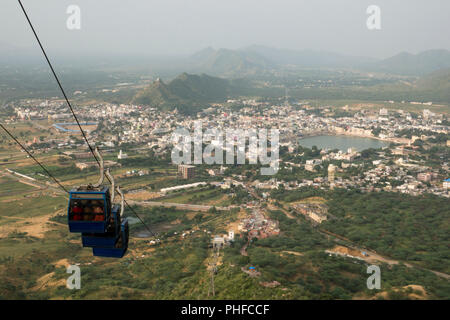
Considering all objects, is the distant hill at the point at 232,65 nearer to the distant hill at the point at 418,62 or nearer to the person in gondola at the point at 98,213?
the distant hill at the point at 418,62

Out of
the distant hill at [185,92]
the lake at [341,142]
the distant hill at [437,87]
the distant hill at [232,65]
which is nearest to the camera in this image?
the lake at [341,142]

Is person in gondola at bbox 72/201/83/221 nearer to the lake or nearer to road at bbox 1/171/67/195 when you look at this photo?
road at bbox 1/171/67/195

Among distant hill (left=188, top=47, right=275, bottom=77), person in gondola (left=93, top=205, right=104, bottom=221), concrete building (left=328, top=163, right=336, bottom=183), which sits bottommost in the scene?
concrete building (left=328, top=163, right=336, bottom=183)

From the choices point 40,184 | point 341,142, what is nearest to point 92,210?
point 40,184

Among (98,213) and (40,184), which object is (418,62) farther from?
(98,213)

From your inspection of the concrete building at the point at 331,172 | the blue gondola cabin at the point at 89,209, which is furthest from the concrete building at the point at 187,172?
the blue gondola cabin at the point at 89,209

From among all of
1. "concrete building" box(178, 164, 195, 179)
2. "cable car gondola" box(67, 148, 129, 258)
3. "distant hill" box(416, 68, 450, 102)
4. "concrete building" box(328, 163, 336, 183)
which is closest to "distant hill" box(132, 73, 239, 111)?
"concrete building" box(178, 164, 195, 179)
